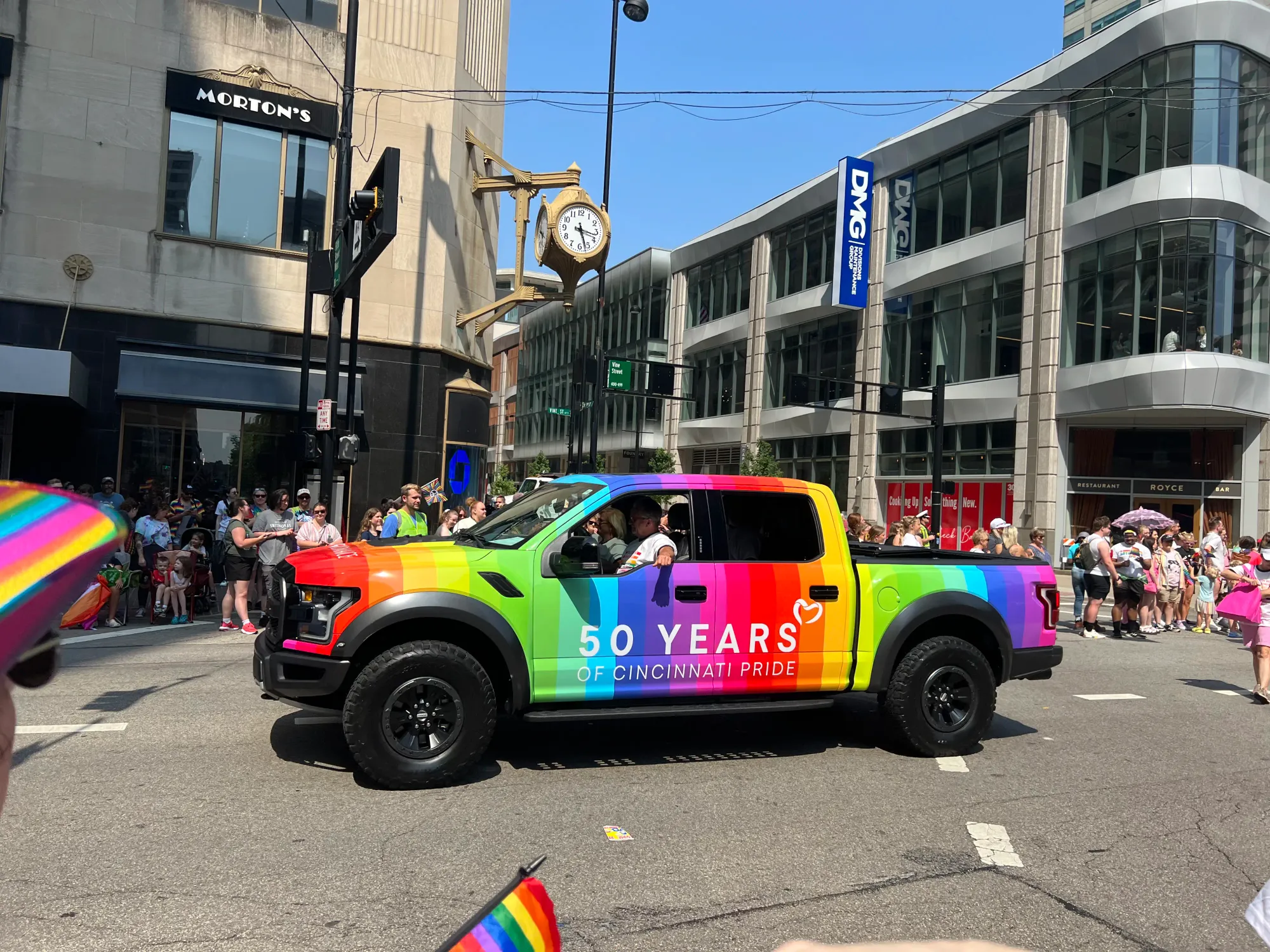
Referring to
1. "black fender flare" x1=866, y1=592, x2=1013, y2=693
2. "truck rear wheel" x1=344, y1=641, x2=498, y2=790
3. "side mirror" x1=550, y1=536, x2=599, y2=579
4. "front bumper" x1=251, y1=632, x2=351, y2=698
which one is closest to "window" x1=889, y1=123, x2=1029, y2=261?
"black fender flare" x1=866, y1=592, x2=1013, y2=693

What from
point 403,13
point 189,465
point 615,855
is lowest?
point 615,855

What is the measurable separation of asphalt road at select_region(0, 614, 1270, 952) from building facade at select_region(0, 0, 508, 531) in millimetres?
11612

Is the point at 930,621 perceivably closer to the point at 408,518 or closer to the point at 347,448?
the point at 408,518

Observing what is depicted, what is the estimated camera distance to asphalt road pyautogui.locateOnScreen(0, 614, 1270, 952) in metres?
4.20

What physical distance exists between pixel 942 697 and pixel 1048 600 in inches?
48.5

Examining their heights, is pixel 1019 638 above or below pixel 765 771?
above

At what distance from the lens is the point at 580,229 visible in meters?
21.4

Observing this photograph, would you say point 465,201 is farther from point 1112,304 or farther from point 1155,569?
point 1112,304

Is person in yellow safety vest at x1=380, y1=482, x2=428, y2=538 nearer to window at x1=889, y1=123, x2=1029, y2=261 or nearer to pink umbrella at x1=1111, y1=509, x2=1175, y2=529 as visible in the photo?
pink umbrella at x1=1111, y1=509, x2=1175, y2=529

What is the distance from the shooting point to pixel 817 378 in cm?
2394

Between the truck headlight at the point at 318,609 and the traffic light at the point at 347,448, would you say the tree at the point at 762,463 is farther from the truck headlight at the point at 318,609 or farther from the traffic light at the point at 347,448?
the truck headlight at the point at 318,609

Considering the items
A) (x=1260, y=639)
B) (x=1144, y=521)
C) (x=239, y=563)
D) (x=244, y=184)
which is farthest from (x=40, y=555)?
(x=244, y=184)

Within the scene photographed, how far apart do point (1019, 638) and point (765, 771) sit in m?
2.36

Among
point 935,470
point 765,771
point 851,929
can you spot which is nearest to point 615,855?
point 851,929
